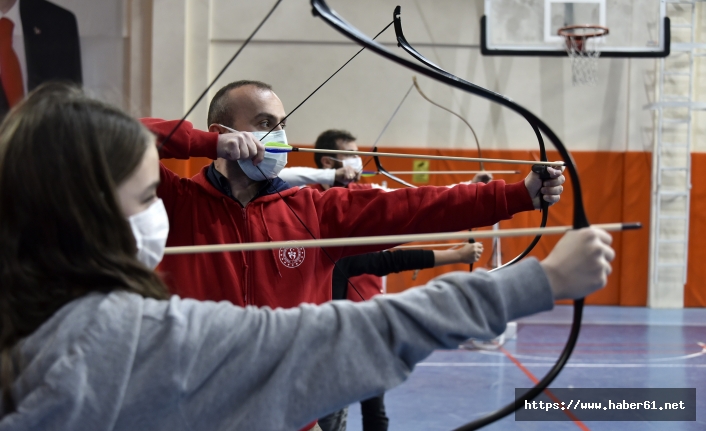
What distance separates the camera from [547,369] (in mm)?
3543

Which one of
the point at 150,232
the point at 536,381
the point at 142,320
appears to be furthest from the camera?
the point at 536,381

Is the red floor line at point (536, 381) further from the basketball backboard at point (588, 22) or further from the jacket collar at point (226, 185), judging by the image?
the basketball backboard at point (588, 22)

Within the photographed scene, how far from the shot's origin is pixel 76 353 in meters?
0.62

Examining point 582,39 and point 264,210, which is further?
point 582,39

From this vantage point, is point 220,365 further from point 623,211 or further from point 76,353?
point 623,211

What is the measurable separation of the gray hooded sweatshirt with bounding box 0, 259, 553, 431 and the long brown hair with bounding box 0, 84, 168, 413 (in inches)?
1.1

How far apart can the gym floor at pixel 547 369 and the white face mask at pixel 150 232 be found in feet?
6.83

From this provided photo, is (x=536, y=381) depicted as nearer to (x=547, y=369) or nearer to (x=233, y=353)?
(x=547, y=369)

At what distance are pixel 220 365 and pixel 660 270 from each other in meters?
5.97

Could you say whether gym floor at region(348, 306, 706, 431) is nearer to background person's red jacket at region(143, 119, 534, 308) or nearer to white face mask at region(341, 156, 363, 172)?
white face mask at region(341, 156, 363, 172)

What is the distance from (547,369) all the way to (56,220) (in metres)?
3.28

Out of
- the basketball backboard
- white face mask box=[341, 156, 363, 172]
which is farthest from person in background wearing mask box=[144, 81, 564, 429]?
the basketball backboard

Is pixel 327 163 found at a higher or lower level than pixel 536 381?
higher

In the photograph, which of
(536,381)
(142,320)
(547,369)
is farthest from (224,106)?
(547,369)
